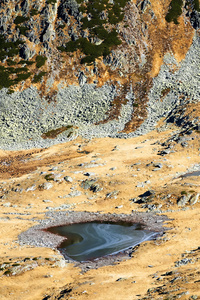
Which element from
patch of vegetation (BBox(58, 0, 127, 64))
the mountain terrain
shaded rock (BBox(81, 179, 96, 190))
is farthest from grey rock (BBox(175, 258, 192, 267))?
patch of vegetation (BBox(58, 0, 127, 64))

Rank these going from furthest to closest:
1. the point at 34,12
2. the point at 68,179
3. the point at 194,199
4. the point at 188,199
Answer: the point at 34,12 → the point at 68,179 → the point at 188,199 → the point at 194,199

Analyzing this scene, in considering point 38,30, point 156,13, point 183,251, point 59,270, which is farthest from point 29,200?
point 156,13

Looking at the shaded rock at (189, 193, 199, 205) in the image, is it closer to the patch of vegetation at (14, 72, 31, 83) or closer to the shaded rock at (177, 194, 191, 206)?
the shaded rock at (177, 194, 191, 206)

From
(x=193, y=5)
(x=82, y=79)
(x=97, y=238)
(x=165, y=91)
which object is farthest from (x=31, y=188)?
(x=193, y=5)

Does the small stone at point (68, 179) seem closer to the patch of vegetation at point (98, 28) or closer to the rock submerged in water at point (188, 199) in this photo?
the rock submerged in water at point (188, 199)

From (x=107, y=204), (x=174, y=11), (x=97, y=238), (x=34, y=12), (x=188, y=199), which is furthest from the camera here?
(x=174, y=11)

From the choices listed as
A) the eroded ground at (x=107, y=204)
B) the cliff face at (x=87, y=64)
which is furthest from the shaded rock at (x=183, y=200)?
the cliff face at (x=87, y=64)

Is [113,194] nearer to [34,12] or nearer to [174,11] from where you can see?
[34,12]
